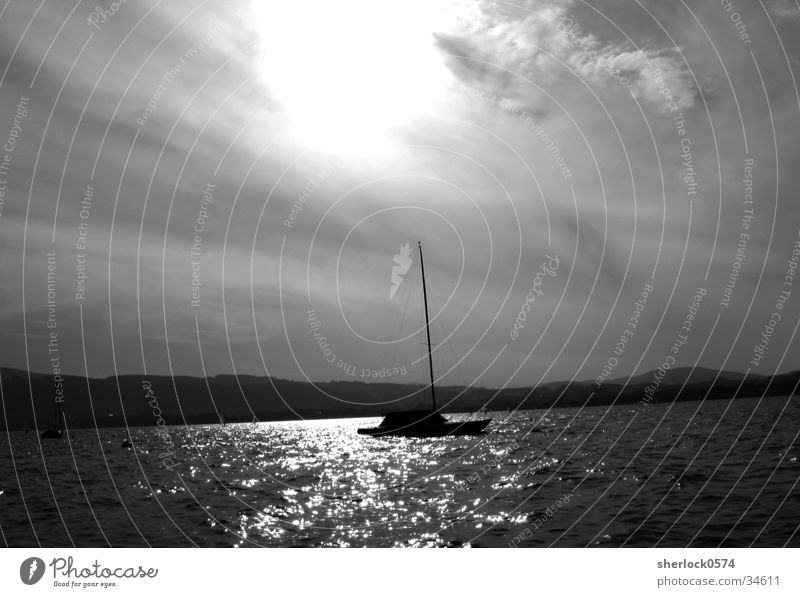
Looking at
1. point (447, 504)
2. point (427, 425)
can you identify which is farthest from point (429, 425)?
point (447, 504)

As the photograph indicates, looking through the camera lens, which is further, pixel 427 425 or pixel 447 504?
pixel 427 425

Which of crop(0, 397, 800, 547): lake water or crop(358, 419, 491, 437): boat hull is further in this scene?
crop(358, 419, 491, 437): boat hull

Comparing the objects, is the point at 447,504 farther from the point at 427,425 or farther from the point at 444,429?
the point at 427,425

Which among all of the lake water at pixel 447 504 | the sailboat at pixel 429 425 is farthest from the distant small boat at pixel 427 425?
the lake water at pixel 447 504

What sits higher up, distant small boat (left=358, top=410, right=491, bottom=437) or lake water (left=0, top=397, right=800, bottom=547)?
lake water (left=0, top=397, right=800, bottom=547)

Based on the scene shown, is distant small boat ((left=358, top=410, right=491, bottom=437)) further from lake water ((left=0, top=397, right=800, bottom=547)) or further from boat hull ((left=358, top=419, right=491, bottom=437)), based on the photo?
lake water ((left=0, top=397, right=800, bottom=547))

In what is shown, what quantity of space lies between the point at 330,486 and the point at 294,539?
16.5 meters

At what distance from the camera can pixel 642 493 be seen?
29625mm

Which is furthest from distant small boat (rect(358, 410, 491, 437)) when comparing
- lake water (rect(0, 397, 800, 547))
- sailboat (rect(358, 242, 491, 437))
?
lake water (rect(0, 397, 800, 547))

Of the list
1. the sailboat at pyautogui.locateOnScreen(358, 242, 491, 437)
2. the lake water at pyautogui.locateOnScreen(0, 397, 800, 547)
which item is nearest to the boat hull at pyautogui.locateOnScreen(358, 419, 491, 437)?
the sailboat at pyautogui.locateOnScreen(358, 242, 491, 437)
